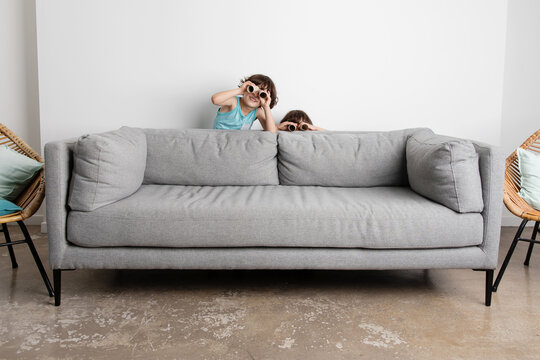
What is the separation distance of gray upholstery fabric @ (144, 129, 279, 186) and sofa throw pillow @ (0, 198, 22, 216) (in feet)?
2.09

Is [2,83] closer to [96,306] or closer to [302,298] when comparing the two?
[96,306]

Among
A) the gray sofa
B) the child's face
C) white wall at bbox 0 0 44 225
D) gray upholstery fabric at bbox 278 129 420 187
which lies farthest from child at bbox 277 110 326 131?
white wall at bbox 0 0 44 225

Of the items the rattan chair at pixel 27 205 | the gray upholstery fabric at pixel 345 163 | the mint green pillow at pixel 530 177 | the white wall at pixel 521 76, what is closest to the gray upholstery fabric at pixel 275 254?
the rattan chair at pixel 27 205

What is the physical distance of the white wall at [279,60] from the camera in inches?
114

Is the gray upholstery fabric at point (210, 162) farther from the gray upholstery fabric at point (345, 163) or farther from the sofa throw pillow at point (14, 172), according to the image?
the sofa throw pillow at point (14, 172)

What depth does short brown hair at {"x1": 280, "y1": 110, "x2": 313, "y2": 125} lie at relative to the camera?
2.84 metres

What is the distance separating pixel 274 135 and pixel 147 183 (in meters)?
0.76

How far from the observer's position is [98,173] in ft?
6.03

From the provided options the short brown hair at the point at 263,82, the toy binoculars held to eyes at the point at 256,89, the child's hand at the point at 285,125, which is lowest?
the child's hand at the point at 285,125

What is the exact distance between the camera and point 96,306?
1.82m

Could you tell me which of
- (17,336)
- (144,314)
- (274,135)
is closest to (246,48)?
(274,135)

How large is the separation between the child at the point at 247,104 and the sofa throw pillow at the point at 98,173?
0.87 metres

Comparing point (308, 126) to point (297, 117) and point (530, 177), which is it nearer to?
point (297, 117)

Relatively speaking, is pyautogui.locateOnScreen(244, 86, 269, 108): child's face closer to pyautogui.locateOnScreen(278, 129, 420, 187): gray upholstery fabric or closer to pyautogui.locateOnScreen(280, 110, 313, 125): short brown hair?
pyautogui.locateOnScreen(280, 110, 313, 125): short brown hair
